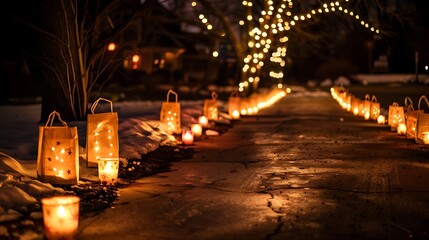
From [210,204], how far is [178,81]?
193 ft

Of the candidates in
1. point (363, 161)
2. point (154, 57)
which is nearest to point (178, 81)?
point (154, 57)

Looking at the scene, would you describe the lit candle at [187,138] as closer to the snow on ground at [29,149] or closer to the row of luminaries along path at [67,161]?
the snow on ground at [29,149]

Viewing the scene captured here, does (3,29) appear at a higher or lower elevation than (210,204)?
higher

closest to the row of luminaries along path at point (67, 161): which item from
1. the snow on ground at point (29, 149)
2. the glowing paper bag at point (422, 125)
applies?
the snow on ground at point (29, 149)

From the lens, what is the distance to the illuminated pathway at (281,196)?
7.74 metres

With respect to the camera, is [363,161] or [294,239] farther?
[363,161]

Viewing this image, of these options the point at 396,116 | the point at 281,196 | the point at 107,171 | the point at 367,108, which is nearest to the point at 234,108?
the point at 367,108

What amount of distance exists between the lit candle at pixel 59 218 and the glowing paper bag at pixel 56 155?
309 cm

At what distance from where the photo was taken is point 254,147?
16656 mm

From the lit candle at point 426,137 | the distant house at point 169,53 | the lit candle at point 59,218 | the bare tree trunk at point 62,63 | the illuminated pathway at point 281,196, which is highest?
the distant house at point 169,53

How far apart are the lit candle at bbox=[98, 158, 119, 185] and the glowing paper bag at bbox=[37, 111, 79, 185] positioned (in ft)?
1.78

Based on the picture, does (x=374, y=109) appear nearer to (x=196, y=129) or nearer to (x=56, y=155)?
(x=196, y=129)

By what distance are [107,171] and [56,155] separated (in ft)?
2.93

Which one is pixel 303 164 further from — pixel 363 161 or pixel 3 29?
pixel 3 29
